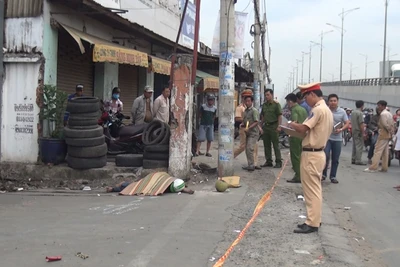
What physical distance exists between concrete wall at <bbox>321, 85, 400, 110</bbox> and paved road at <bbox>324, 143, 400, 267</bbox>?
31210 millimetres

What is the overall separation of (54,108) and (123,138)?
68.4 inches

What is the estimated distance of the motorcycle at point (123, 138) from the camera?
35.3 ft

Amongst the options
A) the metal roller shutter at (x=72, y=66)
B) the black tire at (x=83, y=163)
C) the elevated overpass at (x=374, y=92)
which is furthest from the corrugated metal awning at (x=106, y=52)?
the elevated overpass at (x=374, y=92)

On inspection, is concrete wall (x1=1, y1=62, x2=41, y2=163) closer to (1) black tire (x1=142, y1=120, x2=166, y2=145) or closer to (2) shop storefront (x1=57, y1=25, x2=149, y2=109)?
(2) shop storefront (x1=57, y1=25, x2=149, y2=109)

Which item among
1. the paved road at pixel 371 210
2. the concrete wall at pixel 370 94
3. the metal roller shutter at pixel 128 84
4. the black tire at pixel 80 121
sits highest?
the concrete wall at pixel 370 94

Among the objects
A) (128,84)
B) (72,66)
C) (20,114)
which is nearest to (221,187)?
(20,114)

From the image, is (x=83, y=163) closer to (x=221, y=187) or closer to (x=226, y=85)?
(x=221, y=187)

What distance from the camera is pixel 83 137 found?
9.37 meters

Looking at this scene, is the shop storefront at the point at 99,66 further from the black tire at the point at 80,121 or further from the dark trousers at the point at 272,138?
the dark trousers at the point at 272,138

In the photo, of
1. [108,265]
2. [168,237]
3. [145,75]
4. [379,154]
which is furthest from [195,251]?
[145,75]

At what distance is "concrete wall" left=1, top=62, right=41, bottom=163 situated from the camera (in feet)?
33.0

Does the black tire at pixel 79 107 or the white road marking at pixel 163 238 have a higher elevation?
the black tire at pixel 79 107

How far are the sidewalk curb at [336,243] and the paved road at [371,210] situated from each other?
0.52 feet

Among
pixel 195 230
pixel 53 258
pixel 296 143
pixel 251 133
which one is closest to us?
pixel 53 258
